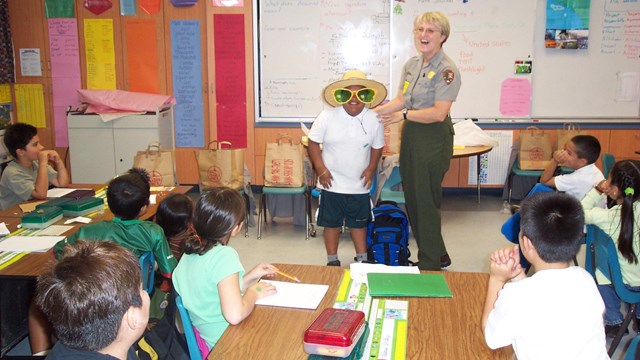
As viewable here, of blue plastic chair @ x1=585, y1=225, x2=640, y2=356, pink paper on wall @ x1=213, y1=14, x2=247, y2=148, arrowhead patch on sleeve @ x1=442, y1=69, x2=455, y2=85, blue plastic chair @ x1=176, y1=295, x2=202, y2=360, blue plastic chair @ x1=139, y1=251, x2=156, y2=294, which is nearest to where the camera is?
blue plastic chair @ x1=176, y1=295, x2=202, y2=360

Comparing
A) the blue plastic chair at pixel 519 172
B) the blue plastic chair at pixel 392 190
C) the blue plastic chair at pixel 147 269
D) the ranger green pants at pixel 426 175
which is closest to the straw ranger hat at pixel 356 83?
the ranger green pants at pixel 426 175

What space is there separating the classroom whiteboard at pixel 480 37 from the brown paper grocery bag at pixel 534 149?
531 mm

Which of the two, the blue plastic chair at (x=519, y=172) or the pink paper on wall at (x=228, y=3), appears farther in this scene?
the pink paper on wall at (x=228, y=3)

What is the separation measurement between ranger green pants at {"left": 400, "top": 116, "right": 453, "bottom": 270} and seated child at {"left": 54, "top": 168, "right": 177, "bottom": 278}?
176 centimetres

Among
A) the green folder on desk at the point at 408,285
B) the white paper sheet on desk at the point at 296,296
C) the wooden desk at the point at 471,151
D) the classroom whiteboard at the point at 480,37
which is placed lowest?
the white paper sheet on desk at the point at 296,296

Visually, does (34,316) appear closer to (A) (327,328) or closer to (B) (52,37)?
(A) (327,328)

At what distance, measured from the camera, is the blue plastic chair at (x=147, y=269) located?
2.63m

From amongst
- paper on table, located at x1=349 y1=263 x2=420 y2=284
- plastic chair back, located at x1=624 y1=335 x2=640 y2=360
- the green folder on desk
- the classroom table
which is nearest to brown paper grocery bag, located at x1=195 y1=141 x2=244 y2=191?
the classroom table

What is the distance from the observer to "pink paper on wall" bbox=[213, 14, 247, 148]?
6.29 meters

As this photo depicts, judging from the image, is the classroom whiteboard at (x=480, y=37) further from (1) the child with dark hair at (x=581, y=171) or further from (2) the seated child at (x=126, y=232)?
(2) the seated child at (x=126, y=232)

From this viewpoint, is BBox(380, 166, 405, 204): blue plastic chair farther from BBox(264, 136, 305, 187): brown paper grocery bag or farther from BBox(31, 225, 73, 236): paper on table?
BBox(31, 225, 73, 236): paper on table

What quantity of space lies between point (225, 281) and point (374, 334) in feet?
1.69

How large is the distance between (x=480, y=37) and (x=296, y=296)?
470 centimetres

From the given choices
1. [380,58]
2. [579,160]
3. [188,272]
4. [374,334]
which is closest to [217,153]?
[380,58]
